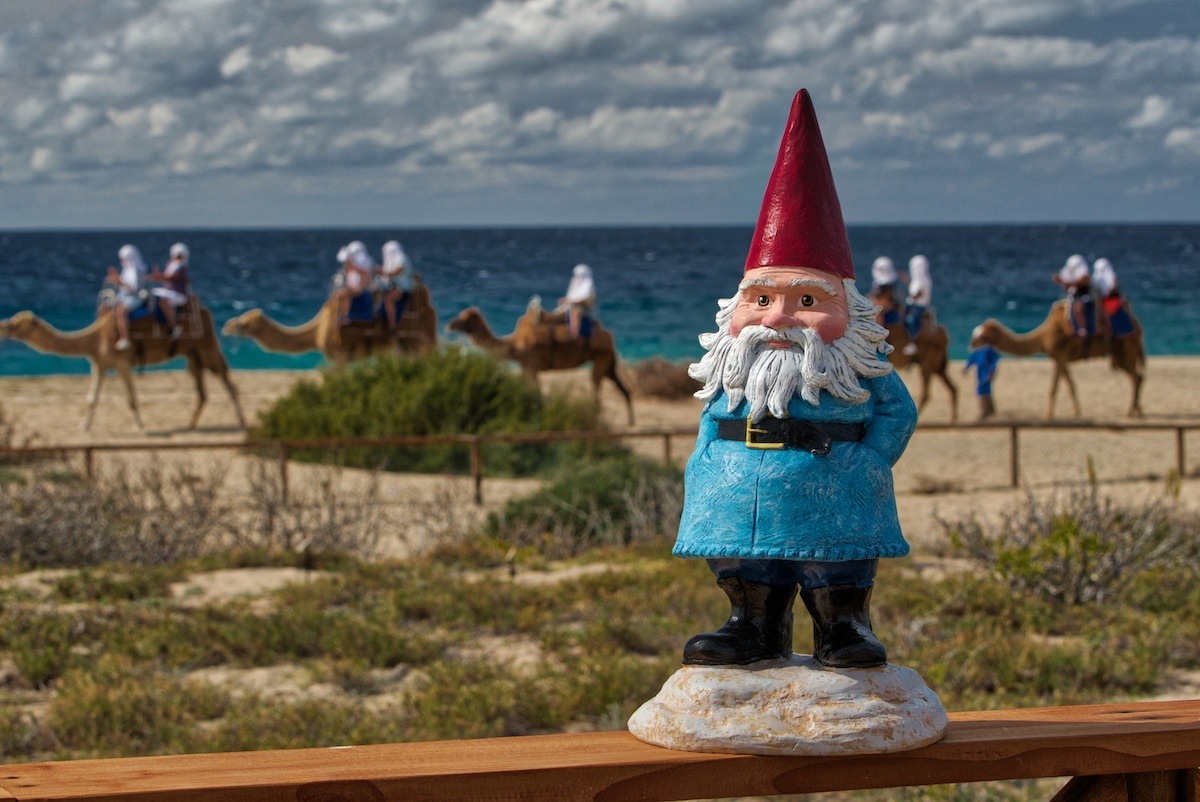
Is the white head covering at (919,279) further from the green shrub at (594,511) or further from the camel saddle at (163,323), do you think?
the camel saddle at (163,323)

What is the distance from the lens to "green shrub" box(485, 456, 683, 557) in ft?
35.0

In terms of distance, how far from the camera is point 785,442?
2.95 meters

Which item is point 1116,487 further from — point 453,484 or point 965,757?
point 965,757

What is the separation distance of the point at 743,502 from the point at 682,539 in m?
0.17

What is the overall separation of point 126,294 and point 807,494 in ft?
56.9

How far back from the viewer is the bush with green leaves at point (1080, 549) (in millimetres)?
8367

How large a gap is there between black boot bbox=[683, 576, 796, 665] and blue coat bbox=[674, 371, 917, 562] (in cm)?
13

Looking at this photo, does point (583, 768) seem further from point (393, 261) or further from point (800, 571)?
point (393, 261)

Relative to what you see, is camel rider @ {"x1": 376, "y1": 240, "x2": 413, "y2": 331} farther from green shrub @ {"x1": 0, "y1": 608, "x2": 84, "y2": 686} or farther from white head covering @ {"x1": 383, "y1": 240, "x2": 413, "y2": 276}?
green shrub @ {"x1": 0, "y1": 608, "x2": 84, "y2": 686}

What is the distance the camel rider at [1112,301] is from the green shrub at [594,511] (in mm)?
10673

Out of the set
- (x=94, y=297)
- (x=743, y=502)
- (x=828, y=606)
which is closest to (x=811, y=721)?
(x=828, y=606)

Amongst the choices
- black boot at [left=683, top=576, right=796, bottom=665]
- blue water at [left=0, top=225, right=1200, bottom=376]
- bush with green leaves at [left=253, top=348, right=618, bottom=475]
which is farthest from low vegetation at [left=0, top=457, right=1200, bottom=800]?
blue water at [left=0, top=225, right=1200, bottom=376]

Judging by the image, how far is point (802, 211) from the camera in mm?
3006

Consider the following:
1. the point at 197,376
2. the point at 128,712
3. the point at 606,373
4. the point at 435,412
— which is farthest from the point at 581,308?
the point at 128,712
